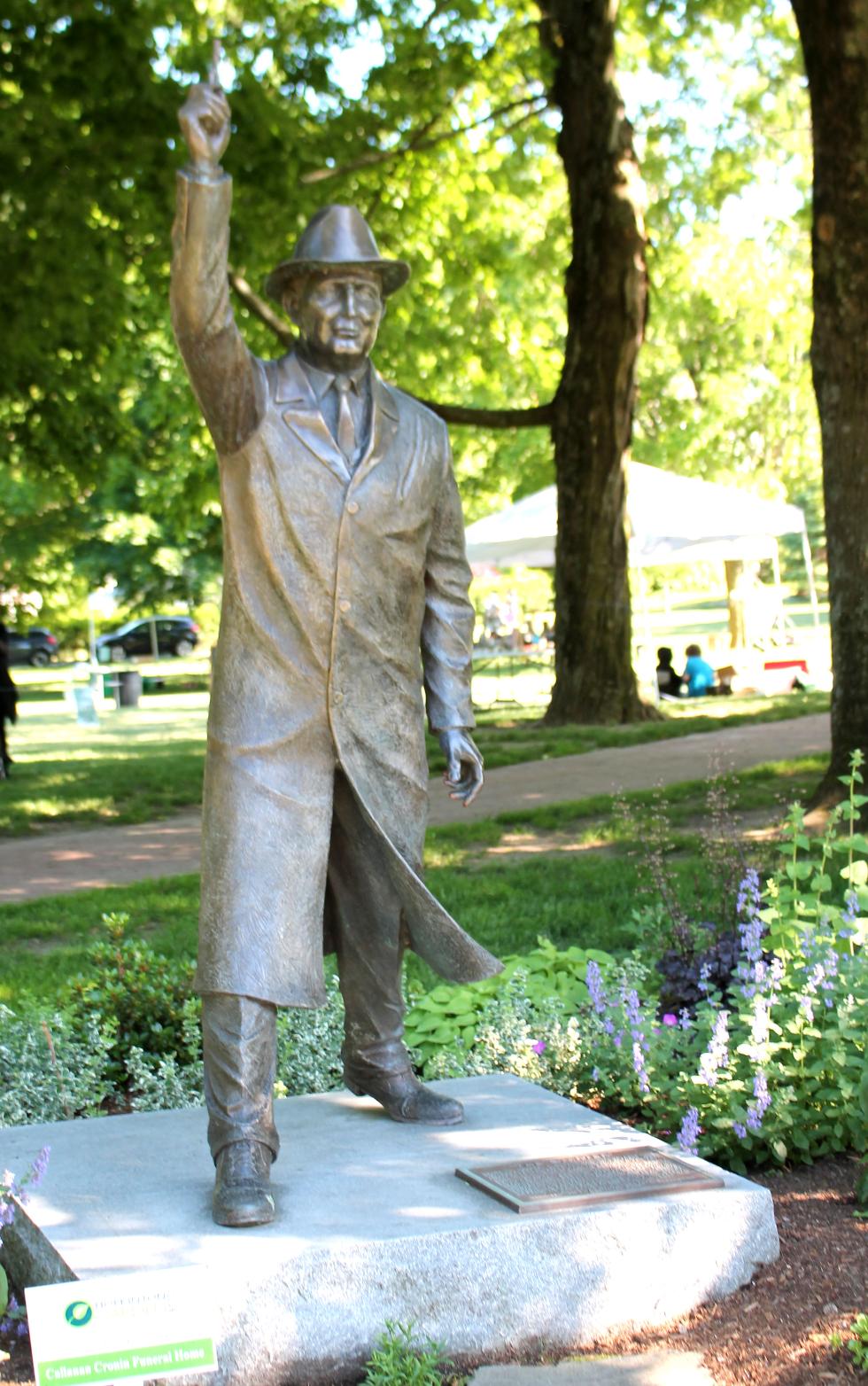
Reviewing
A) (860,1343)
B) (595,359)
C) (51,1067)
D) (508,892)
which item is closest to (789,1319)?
(860,1343)

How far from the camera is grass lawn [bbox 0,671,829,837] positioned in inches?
→ 577

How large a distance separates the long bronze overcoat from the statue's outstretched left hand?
0.13 meters

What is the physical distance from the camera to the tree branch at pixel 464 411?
17469 mm

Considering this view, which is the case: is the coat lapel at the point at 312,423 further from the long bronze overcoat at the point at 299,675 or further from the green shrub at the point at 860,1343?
the green shrub at the point at 860,1343

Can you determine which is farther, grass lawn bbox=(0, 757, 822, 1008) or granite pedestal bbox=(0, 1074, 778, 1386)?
grass lawn bbox=(0, 757, 822, 1008)

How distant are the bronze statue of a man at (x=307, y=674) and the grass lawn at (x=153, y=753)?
932 cm

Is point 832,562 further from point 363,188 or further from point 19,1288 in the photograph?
point 363,188

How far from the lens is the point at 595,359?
17.5 m

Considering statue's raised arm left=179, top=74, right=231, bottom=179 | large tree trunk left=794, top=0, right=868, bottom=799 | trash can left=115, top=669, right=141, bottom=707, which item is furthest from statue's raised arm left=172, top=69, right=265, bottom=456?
trash can left=115, top=669, right=141, bottom=707

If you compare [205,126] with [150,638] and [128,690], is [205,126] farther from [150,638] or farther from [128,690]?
[150,638]

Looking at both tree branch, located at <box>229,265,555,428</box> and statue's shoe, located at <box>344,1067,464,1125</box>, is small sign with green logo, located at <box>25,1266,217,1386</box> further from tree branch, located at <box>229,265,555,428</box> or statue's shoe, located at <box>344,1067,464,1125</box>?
tree branch, located at <box>229,265,555,428</box>

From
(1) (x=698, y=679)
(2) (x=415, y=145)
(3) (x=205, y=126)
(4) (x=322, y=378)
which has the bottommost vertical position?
(1) (x=698, y=679)

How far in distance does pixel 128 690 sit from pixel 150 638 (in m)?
17.7

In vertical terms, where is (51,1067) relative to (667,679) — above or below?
below
